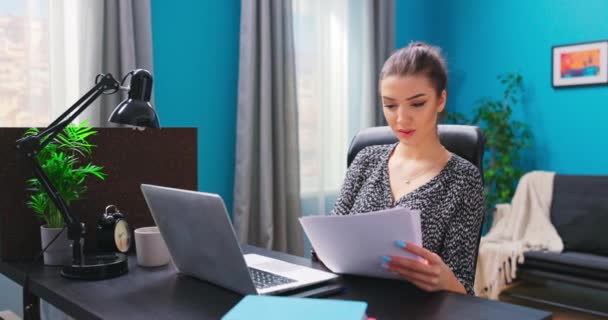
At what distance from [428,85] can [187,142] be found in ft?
2.16

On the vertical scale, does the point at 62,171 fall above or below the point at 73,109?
below

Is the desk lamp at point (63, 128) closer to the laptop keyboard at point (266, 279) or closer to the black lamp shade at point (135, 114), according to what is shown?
the black lamp shade at point (135, 114)

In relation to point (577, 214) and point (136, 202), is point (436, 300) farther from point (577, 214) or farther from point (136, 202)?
point (577, 214)

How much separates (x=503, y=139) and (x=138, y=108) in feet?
9.63

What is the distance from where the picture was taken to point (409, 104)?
4.72 ft

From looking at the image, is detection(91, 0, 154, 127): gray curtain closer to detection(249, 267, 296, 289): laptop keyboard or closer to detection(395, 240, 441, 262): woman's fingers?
detection(249, 267, 296, 289): laptop keyboard

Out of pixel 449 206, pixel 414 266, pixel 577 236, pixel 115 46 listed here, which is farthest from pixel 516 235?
pixel 414 266

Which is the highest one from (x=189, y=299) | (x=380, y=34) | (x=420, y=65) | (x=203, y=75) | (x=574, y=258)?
(x=380, y=34)

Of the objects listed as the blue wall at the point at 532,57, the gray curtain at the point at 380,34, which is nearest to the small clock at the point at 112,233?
the gray curtain at the point at 380,34

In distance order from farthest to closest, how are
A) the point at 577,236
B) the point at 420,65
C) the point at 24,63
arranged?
the point at 577,236 → the point at 24,63 → the point at 420,65

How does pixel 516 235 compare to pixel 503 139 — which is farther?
pixel 503 139

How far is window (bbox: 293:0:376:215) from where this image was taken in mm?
3369

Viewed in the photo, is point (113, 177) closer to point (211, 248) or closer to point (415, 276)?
point (211, 248)

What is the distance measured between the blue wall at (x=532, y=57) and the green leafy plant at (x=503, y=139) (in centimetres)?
7
